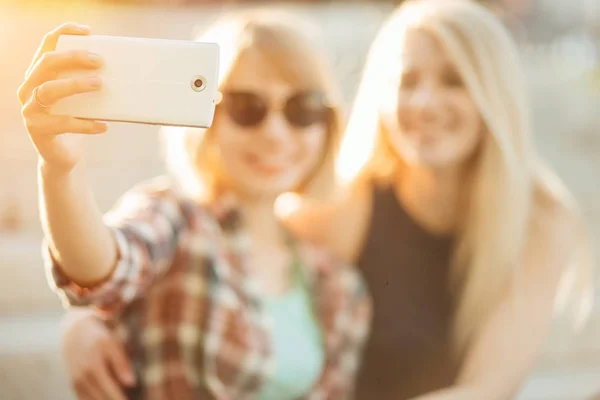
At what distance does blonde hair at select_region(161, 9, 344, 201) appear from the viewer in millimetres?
1857

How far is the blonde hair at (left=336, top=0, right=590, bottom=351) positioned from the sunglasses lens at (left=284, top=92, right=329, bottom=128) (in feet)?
1.18

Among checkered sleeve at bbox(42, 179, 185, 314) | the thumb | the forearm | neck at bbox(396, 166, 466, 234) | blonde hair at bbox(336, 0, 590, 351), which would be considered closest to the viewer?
the forearm

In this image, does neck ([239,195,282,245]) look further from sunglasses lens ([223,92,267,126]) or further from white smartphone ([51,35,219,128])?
white smartphone ([51,35,219,128])

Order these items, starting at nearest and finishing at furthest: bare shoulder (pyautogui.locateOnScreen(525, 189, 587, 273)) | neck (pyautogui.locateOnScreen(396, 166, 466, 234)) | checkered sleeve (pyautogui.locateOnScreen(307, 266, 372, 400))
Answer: checkered sleeve (pyautogui.locateOnScreen(307, 266, 372, 400))
bare shoulder (pyautogui.locateOnScreen(525, 189, 587, 273))
neck (pyautogui.locateOnScreen(396, 166, 466, 234))

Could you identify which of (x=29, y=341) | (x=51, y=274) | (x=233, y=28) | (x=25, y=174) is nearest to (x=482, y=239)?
(x=233, y=28)

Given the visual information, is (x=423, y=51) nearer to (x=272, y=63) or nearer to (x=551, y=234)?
(x=272, y=63)

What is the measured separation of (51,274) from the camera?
1318mm

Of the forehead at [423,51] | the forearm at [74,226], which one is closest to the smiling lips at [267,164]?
the forehead at [423,51]

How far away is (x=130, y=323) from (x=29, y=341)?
99 centimetres

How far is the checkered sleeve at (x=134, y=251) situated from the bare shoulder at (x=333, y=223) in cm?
52

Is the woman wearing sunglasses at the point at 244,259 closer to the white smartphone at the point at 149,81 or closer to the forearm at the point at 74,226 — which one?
the forearm at the point at 74,226

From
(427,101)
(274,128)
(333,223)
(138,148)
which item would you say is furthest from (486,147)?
(138,148)

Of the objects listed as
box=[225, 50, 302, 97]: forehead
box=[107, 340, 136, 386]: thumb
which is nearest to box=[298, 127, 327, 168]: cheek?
box=[225, 50, 302, 97]: forehead

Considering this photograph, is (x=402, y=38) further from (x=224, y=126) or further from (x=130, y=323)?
(x=130, y=323)
